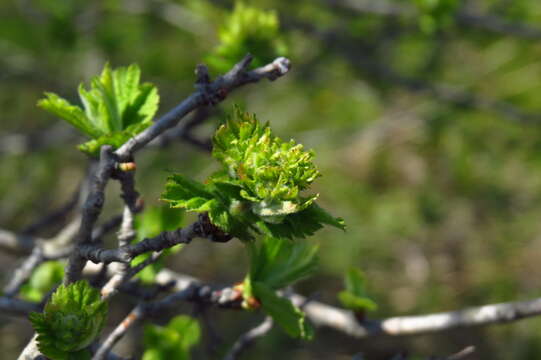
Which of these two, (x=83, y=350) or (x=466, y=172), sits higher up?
(x=466, y=172)

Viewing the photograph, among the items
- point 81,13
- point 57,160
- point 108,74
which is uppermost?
point 81,13

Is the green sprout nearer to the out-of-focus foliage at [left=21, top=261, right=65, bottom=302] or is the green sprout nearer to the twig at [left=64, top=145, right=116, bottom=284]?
the twig at [left=64, top=145, right=116, bottom=284]

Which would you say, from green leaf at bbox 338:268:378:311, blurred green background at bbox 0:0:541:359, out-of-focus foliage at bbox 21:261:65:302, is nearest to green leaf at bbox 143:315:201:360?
out-of-focus foliage at bbox 21:261:65:302

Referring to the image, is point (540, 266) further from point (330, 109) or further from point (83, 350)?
point (83, 350)

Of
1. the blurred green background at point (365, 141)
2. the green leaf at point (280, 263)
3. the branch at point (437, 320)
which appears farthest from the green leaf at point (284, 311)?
the blurred green background at point (365, 141)

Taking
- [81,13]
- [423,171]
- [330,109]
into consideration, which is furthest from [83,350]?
[330,109]

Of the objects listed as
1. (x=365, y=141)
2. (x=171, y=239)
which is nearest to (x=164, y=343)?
(x=171, y=239)
